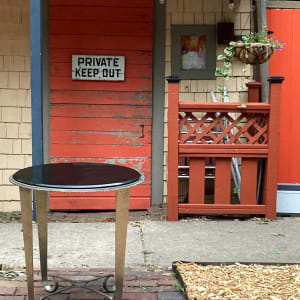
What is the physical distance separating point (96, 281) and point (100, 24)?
3519 millimetres

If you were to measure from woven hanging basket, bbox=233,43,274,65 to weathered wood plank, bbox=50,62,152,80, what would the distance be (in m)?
1.23

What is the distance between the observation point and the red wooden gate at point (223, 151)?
5.66 metres

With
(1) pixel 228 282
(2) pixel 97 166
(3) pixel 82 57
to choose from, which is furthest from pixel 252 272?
(3) pixel 82 57

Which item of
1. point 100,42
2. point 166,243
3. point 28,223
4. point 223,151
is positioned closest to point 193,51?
point 100,42

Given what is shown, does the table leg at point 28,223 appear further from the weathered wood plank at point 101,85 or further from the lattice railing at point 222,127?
the weathered wood plank at point 101,85

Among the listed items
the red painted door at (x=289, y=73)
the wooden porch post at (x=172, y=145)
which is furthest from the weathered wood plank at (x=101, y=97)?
the red painted door at (x=289, y=73)

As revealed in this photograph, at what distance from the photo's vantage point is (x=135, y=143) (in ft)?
21.3

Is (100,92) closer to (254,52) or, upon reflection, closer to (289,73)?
(254,52)

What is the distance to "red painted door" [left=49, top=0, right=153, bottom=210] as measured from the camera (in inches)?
A: 249

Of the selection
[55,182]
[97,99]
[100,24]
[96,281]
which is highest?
[100,24]

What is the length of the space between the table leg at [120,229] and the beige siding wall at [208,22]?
128 inches

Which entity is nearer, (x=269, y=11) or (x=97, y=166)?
(x=97, y=166)

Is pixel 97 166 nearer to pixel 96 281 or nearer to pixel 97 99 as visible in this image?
pixel 96 281

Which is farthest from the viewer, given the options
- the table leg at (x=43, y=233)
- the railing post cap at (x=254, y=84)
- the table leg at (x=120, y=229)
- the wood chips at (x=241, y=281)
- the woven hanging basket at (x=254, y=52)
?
the railing post cap at (x=254, y=84)
